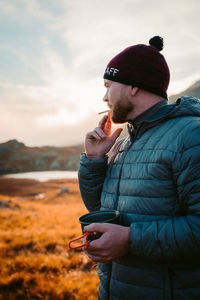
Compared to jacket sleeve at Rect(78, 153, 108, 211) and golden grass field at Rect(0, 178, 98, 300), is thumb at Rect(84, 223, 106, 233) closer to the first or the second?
jacket sleeve at Rect(78, 153, 108, 211)

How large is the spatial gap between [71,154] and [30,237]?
84.8 m

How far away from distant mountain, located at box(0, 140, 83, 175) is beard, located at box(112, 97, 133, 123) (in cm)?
7148

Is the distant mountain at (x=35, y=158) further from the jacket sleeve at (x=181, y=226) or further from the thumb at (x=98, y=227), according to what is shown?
the jacket sleeve at (x=181, y=226)

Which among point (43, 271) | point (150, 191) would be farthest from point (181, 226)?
point (43, 271)

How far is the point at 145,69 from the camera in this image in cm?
180

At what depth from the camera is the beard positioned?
181cm

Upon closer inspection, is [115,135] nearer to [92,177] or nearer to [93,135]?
[93,135]

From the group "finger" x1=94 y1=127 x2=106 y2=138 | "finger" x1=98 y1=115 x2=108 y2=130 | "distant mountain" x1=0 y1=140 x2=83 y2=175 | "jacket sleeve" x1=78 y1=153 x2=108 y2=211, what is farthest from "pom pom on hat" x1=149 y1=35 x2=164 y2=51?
"distant mountain" x1=0 y1=140 x2=83 y2=175

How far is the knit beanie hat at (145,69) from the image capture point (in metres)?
1.78

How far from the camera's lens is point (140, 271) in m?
1.43

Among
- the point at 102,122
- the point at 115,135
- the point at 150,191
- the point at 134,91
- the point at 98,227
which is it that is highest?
the point at 134,91

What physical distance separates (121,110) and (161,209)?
939mm

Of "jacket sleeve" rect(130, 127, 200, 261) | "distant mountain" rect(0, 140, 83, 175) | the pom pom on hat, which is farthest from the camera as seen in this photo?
"distant mountain" rect(0, 140, 83, 175)

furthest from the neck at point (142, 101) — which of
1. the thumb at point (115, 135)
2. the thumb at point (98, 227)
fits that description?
the thumb at point (98, 227)
